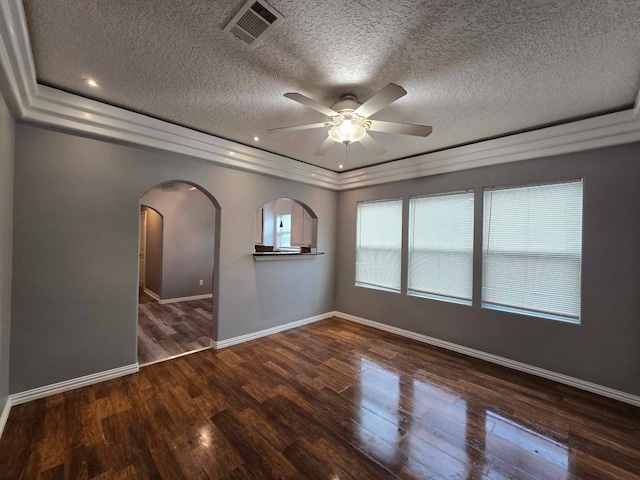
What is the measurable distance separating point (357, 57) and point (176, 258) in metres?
5.53

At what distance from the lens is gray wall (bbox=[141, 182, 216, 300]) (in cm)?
566

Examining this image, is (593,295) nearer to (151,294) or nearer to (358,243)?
(358,243)

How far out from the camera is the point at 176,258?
5.85 m

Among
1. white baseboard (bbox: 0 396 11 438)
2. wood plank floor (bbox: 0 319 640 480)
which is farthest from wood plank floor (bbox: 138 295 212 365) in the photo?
white baseboard (bbox: 0 396 11 438)

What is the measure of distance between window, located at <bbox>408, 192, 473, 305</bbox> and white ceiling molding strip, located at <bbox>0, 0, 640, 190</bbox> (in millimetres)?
465

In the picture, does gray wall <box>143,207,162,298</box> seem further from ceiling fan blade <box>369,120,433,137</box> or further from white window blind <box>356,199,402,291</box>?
ceiling fan blade <box>369,120,433,137</box>

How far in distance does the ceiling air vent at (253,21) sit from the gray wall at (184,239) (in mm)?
4291

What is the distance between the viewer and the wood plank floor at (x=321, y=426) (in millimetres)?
1671

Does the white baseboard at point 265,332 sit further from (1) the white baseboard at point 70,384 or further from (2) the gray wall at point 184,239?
(2) the gray wall at point 184,239

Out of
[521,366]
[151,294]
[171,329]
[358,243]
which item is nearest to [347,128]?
[358,243]

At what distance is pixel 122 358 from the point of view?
2709mm

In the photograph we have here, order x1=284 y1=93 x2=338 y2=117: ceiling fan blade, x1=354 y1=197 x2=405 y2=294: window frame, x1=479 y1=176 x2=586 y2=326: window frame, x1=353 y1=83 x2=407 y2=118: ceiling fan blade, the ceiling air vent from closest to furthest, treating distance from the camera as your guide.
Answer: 1. the ceiling air vent
2. x1=353 y1=83 x2=407 y2=118: ceiling fan blade
3. x1=284 y1=93 x2=338 y2=117: ceiling fan blade
4. x1=479 y1=176 x2=586 y2=326: window frame
5. x1=354 y1=197 x2=405 y2=294: window frame

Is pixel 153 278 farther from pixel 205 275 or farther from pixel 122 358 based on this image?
pixel 122 358

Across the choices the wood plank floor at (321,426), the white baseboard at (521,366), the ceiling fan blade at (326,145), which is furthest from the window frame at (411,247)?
the ceiling fan blade at (326,145)
